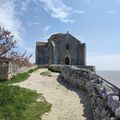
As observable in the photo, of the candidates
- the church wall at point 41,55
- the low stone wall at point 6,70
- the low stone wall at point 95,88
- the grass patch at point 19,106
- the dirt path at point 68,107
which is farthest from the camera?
the church wall at point 41,55

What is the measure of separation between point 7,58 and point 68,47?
42.7m

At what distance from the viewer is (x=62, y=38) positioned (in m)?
63.6

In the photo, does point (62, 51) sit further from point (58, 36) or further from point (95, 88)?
point (95, 88)

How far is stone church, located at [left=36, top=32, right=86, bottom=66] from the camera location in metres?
63.7

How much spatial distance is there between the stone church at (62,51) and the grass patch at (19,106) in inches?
1906

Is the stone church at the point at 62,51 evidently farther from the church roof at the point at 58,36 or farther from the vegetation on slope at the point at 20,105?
the vegetation on slope at the point at 20,105

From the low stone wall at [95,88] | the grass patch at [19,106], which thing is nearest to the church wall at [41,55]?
the low stone wall at [95,88]

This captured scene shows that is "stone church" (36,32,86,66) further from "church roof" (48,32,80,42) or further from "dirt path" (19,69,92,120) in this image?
"dirt path" (19,69,92,120)

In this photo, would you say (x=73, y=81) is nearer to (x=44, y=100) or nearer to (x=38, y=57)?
(x=44, y=100)

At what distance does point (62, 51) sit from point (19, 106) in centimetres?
5190

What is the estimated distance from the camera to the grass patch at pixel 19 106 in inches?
457

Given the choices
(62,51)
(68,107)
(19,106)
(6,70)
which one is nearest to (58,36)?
(62,51)

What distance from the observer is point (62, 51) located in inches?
2532

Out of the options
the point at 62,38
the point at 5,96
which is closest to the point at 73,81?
the point at 5,96
